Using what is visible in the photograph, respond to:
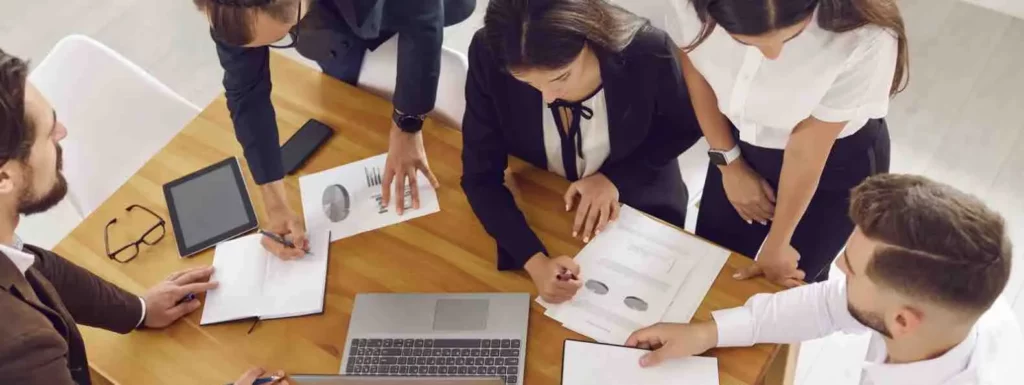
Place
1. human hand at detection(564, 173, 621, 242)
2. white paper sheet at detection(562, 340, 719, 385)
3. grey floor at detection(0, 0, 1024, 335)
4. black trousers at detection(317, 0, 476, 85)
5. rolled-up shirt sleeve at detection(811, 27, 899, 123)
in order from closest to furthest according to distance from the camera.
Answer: rolled-up shirt sleeve at detection(811, 27, 899, 123) → white paper sheet at detection(562, 340, 719, 385) → human hand at detection(564, 173, 621, 242) → black trousers at detection(317, 0, 476, 85) → grey floor at detection(0, 0, 1024, 335)

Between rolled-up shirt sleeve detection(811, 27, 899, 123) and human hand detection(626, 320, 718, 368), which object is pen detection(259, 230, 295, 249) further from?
rolled-up shirt sleeve detection(811, 27, 899, 123)

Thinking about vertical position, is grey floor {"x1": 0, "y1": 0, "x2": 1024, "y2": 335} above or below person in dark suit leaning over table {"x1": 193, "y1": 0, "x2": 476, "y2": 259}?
below

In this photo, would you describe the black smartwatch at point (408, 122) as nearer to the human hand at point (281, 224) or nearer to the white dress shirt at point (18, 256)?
the human hand at point (281, 224)

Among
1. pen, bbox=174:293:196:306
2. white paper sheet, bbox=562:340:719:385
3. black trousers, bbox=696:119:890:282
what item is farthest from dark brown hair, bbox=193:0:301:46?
black trousers, bbox=696:119:890:282

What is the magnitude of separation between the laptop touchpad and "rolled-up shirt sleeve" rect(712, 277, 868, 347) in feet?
1.32

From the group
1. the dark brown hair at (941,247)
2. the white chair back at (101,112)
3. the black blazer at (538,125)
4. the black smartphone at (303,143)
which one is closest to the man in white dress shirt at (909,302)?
the dark brown hair at (941,247)

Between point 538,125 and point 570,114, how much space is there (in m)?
0.07

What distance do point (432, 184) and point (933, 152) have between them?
5.62ft

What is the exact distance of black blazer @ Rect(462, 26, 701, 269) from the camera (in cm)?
153

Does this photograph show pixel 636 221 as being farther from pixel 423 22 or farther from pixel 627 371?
pixel 423 22

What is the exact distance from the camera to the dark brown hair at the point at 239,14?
133 cm

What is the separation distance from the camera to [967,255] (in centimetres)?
112

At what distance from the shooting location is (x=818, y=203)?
5.42ft

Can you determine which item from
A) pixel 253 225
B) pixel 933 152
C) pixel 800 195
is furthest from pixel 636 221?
pixel 933 152
